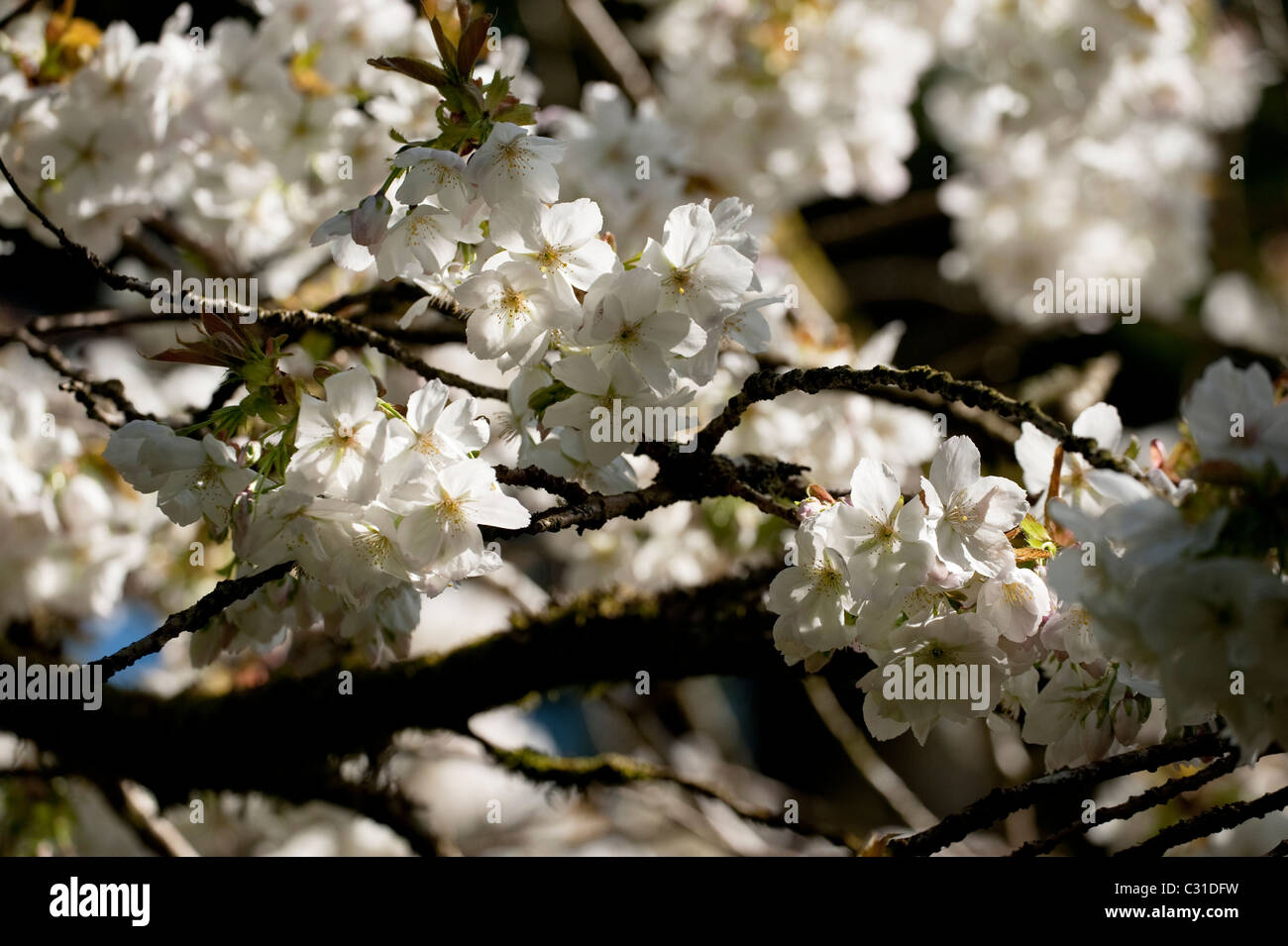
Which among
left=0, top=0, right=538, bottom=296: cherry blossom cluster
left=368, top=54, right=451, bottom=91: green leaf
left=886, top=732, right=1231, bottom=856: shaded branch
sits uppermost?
left=0, top=0, right=538, bottom=296: cherry blossom cluster

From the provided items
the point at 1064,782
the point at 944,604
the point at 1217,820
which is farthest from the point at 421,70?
the point at 1217,820

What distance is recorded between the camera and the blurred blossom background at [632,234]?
1504 millimetres

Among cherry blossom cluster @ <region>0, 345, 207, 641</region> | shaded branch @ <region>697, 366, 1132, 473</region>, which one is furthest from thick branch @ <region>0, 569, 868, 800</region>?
shaded branch @ <region>697, 366, 1132, 473</region>

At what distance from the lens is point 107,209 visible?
1494mm

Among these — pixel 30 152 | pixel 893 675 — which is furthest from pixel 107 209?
pixel 893 675

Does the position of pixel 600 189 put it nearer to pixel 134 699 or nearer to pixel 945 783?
pixel 134 699

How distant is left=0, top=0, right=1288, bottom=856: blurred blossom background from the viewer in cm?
150

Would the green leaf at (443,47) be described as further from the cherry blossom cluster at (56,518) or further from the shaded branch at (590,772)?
the cherry blossom cluster at (56,518)

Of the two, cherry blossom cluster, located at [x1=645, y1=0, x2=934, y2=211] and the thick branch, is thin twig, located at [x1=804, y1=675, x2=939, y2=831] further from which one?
cherry blossom cluster, located at [x1=645, y1=0, x2=934, y2=211]

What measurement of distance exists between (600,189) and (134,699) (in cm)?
108

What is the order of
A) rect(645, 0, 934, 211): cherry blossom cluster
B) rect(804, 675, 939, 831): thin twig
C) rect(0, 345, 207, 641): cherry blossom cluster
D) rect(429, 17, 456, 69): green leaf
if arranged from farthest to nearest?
rect(645, 0, 934, 211): cherry blossom cluster < rect(804, 675, 939, 831): thin twig < rect(0, 345, 207, 641): cherry blossom cluster < rect(429, 17, 456, 69): green leaf

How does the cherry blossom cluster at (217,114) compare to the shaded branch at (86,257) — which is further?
the cherry blossom cluster at (217,114)

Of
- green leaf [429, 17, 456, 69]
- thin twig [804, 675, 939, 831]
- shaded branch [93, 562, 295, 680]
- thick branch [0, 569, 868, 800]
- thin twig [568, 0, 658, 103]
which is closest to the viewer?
shaded branch [93, 562, 295, 680]

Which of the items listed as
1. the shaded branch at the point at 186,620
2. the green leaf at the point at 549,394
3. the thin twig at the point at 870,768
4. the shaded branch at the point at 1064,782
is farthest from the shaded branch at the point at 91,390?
the thin twig at the point at 870,768
